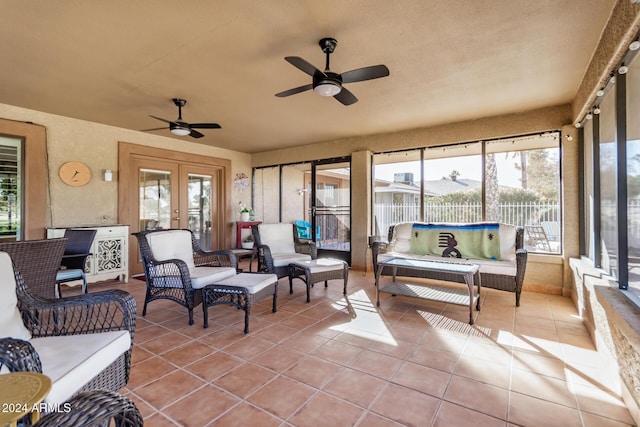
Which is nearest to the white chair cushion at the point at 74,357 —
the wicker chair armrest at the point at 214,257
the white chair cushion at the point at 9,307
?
the white chair cushion at the point at 9,307

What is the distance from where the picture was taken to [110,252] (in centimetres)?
466

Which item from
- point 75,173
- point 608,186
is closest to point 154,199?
point 75,173

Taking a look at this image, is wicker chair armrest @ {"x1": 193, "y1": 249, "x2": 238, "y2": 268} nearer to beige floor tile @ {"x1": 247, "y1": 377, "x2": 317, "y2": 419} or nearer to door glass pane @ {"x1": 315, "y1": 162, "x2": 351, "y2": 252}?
beige floor tile @ {"x1": 247, "y1": 377, "x2": 317, "y2": 419}

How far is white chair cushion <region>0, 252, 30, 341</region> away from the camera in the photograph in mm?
1597

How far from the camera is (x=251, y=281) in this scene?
309 centimetres

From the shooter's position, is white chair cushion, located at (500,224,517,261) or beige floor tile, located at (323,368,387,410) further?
white chair cushion, located at (500,224,517,261)

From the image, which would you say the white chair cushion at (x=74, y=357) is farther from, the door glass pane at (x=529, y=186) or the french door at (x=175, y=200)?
the door glass pane at (x=529, y=186)

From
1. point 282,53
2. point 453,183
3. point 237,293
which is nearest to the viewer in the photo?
point 282,53

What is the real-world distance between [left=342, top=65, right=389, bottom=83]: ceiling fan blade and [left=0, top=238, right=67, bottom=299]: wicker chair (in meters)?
2.88

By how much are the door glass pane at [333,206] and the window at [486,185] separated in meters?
0.65

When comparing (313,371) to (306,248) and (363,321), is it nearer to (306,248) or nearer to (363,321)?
(363,321)

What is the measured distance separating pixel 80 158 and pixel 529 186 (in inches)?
274

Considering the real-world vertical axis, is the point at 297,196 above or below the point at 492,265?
above

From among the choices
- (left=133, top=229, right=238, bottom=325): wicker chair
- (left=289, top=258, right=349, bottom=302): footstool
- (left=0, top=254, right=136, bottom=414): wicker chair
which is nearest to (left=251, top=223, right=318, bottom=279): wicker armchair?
(left=289, top=258, right=349, bottom=302): footstool
